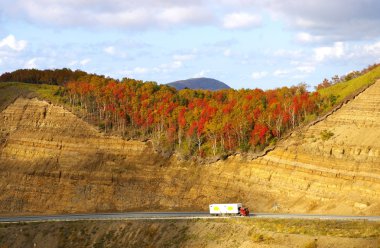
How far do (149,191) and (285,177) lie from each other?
2159 centimetres

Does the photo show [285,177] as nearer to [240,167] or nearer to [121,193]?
[240,167]

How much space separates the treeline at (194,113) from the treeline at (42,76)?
10175 millimetres

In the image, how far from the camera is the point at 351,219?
67312mm

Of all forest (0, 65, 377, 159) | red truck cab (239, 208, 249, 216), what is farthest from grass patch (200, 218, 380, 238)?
forest (0, 65, 377, 159)

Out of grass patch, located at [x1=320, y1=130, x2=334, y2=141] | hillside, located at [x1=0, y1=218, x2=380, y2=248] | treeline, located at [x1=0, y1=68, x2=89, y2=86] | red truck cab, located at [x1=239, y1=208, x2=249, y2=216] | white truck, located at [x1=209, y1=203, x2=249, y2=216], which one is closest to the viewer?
hillside, located at [x1=0, y1=218, x2=380, y2=248]

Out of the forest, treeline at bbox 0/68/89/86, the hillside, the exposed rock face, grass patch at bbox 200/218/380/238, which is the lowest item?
the hillside

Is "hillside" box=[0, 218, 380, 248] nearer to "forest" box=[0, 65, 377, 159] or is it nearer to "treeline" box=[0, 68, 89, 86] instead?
"forest" box=[0, 65, 377, 159]

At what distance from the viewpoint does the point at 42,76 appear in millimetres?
136500

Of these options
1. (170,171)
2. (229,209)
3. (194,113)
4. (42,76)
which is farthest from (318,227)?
(42,76)

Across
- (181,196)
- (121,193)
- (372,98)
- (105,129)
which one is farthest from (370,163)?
(105,129)

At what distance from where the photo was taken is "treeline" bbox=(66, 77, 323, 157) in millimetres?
95188

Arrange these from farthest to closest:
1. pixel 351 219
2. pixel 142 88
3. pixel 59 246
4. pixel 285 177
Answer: pixel 142 88, pixel 285 177, pixel 59 246, pixel 351 219

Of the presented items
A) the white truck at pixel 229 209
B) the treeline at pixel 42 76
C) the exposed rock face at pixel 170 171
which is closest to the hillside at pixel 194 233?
the white truck at pixel 229 209

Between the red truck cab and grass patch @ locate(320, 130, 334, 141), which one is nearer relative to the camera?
the red truck cab
